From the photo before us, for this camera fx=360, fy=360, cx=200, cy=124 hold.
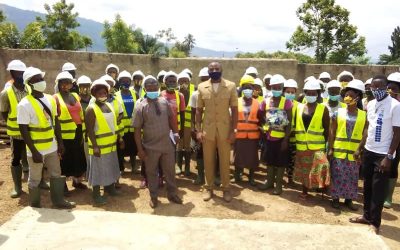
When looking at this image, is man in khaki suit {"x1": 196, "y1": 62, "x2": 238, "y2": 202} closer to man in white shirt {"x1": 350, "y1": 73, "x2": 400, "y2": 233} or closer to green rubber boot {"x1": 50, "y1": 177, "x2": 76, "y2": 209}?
man in white shirt {"x1": 350, "y1": 73, "x2": 400, "y2": 233}

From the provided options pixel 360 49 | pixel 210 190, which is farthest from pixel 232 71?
pixel 360 49

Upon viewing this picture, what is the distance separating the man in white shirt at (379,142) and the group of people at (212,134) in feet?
0.04

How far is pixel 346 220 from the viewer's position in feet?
16.4

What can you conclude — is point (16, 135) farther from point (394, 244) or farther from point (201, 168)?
point (394, 244)

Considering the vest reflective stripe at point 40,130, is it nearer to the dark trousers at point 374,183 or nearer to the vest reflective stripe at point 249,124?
the vest reflective stripe at point 249,124

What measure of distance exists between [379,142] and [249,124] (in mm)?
2079

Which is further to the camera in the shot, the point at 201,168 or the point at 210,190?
the point at 201,168

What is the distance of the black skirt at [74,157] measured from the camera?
5551 millimetres

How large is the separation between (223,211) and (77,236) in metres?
2.10

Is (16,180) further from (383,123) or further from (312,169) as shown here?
(383,123)

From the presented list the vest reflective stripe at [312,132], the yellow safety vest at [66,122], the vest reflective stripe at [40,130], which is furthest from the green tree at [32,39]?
the vest reflective stripe at [312,132]

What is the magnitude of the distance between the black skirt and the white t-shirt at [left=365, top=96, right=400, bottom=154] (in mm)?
4167

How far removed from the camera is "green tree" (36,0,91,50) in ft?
109

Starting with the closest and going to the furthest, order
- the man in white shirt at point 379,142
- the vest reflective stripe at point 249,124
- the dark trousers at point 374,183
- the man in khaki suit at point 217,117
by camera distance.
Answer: the man in white shirt at point 379,142 → the dark trousers at point 374,183 → the man in khaki suit at point 217,117 → the vest reflective stripe at point 249,124
